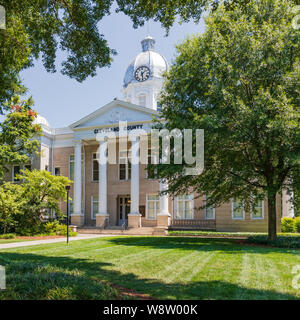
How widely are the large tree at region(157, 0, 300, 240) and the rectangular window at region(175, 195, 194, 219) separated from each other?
1366cm

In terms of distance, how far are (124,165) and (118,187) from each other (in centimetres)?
234

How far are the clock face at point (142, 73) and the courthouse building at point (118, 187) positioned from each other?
1082 cm

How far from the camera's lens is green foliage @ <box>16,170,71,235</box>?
78.4ft

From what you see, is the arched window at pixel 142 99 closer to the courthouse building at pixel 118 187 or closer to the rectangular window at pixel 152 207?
the courthouse building at pixel 118 187

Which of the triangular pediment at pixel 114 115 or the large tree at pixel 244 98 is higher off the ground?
the triangular pediment at pixel 114 115

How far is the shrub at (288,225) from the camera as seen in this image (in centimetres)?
2425

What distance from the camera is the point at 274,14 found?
566 inches

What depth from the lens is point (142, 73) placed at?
4219cm

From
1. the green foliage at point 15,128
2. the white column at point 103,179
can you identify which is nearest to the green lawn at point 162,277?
the green foliage at point 15,128

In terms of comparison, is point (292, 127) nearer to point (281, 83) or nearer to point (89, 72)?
point (281, 83)

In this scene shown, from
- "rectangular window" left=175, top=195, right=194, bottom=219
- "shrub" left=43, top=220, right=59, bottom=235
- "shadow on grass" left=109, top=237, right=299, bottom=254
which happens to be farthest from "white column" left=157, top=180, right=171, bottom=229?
"shadow on grass" left=109, top=237, right=299, bottom=254

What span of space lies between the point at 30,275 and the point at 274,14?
1463 centimetres

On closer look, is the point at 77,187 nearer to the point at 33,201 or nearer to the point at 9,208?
the point at 33,201
